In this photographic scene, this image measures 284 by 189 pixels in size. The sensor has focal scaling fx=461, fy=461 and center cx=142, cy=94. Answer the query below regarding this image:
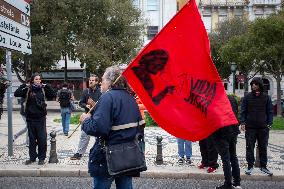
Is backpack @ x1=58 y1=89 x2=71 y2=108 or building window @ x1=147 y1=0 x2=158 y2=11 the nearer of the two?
backpack @ x1=58 y1=89 x2=71 y2=108

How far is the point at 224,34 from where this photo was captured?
139 feet

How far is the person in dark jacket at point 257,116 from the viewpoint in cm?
812

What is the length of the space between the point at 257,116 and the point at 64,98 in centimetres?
844

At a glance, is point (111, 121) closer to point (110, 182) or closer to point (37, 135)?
point (110, 182)

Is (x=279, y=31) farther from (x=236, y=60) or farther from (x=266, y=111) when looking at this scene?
(x=266, y=111)

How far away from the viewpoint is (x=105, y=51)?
31750 millimetres

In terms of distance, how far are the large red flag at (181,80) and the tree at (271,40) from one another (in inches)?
855

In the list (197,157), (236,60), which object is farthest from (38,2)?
(197,157)

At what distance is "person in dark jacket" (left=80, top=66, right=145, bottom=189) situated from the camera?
4387mm

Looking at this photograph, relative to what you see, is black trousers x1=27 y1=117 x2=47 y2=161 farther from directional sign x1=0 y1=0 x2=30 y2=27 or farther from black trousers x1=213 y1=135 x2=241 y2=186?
black trousers x1=213 y1=135 x2=241 y2=186

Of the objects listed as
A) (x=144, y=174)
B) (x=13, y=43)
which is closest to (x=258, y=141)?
(x=144, y=174)

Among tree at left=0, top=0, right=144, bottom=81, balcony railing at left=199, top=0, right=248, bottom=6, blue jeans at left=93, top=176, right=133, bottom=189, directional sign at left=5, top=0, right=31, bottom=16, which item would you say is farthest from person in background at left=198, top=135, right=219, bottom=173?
balcony railing at left=199, top=0, right=248, bottom=6

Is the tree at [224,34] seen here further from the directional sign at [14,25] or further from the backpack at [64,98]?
the directional sign at [14,25]

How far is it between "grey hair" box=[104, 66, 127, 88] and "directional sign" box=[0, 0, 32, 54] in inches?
204
